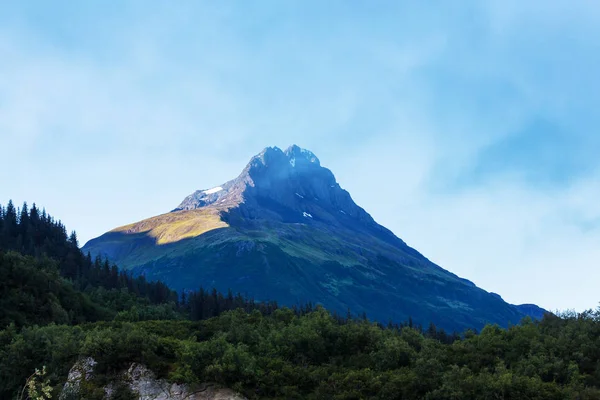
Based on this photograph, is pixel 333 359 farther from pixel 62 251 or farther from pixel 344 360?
pixel 62 251

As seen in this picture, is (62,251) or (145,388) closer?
(145,388)

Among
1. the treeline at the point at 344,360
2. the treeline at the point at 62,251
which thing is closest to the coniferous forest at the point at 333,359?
the treeline at the point at 344,360

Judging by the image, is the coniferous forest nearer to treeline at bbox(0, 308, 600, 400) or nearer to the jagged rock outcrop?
treeline at bbox(0, 308, 600, 400)

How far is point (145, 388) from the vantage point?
2633 cm

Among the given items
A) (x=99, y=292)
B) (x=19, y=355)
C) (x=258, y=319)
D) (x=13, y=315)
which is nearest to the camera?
(x=19, y=355)

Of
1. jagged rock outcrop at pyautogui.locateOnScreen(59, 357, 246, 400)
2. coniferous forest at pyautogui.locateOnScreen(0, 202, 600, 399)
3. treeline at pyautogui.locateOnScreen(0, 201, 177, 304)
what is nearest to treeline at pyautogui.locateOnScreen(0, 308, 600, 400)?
coniferous forest at pyautogui.locateOnScreen(0, 202, 600, 399)

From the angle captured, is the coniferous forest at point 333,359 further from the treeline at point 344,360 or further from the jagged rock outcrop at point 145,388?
the jagged rock outcrop at point 145,388

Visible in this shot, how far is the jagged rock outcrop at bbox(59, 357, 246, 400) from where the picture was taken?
25.3 metres

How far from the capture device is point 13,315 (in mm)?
64500

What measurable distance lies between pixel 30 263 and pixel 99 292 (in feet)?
102

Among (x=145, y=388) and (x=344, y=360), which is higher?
(x=344, y=360)

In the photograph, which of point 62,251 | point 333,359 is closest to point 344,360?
point 333,359

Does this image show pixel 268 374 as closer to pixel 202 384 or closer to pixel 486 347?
pixel 202 384

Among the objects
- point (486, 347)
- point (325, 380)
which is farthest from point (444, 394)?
point (486, 347)
